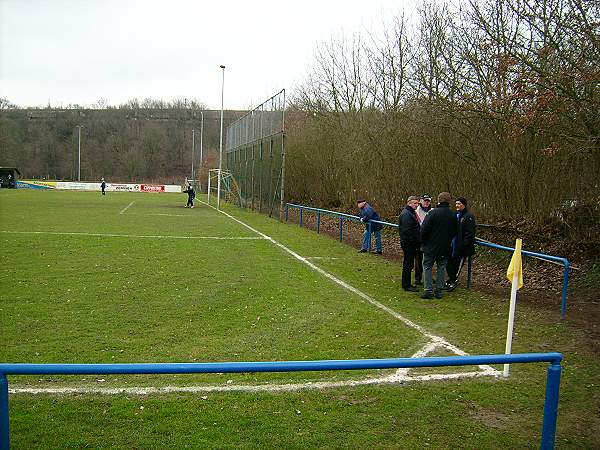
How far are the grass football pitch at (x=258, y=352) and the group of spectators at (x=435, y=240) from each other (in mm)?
401

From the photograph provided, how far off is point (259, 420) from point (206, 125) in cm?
11383

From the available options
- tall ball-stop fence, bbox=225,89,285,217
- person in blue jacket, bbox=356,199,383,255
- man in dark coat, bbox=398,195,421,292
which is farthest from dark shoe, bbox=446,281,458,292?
tall ball-stop fence, bbox=225,89,285,217

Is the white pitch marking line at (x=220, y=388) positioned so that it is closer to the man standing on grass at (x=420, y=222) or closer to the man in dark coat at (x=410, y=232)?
the man in dark coat at (x=410, y=232)

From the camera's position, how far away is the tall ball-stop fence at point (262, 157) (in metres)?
29.4

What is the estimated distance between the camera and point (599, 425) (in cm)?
470

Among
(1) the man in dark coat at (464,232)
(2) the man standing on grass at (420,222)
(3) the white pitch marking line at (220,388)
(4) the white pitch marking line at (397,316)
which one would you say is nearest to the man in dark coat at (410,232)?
(2) the man standing on grass at (420,222)

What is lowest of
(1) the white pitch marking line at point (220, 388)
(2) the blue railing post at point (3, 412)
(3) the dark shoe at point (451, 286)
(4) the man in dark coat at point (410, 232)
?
(1) the white pitch marking line at point (220, 388)

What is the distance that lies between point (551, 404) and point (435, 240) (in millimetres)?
5926

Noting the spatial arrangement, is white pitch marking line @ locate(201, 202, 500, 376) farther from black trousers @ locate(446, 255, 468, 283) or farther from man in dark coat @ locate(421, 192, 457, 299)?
black trousers @ locate(446, 255, 468, 283)

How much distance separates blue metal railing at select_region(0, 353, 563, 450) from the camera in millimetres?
2814

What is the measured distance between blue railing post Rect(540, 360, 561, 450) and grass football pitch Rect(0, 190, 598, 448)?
2.65 ft

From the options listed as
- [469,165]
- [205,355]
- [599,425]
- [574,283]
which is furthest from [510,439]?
[469,165]

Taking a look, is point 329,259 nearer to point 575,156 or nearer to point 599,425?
point 575,156

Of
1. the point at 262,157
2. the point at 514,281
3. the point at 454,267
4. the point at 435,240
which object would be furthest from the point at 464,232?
the point at 262,157
